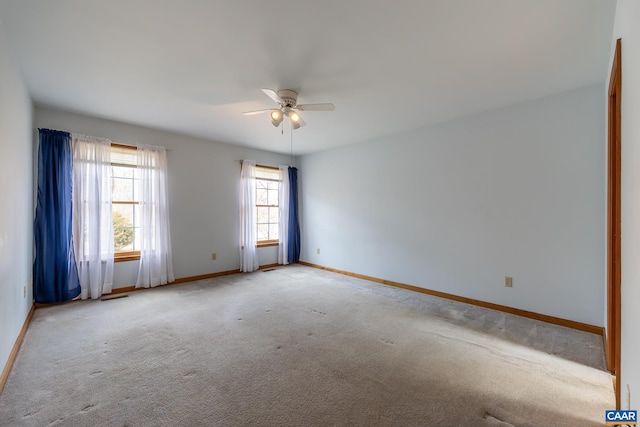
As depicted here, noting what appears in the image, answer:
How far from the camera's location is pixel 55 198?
142 inches

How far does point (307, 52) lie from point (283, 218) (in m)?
Answer: 4.21

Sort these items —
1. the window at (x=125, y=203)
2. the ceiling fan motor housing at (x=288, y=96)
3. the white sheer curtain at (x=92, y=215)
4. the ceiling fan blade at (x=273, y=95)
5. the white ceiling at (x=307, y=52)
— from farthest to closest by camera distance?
the window at (x=125, y=203), the white sheer curtain at (x=92, y=215), the ceiling fan motor housing at (x=288, y=96), the ceiling fan blade at (x=273, y=95), the white ceiling at (x=307, y=52)

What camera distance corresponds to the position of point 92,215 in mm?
3904

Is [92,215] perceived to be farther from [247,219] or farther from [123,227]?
[247,219]

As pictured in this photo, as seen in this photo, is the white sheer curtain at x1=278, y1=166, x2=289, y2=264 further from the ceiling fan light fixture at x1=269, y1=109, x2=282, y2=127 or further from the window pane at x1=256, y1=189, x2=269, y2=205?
the ceiling fan light fixture at x1=269, y1=109, x2=282, y2=127

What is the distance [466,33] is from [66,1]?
2.77 metres

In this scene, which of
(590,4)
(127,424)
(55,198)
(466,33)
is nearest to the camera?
(127,424)

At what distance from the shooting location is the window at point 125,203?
13.9ft

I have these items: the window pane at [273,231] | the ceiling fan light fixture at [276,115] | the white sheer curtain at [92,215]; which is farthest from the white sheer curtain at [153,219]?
the ceiling fan light fixture at [276,115]

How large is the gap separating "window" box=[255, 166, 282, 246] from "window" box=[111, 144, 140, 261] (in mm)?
2219

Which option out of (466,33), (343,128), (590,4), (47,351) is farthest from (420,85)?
(47,351)

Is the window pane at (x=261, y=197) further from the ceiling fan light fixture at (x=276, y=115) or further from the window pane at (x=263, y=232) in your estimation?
the ceiling fan light fixture at (x=276, y=115)

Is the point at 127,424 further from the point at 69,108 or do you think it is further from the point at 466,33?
the point at 69,108

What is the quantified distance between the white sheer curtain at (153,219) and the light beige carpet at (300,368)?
868 millimetres
